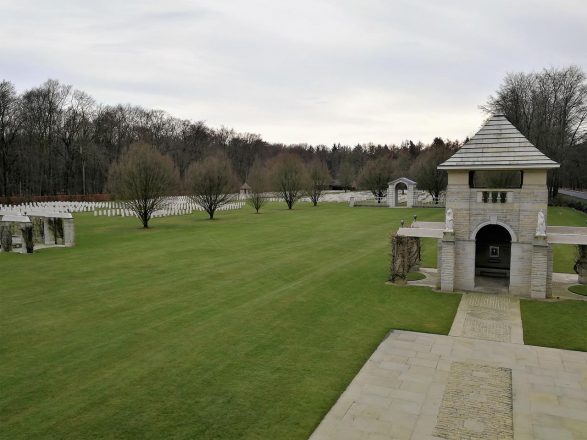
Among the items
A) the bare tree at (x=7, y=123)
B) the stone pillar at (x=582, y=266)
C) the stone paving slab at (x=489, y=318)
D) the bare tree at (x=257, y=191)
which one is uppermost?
the bare tree at (x=7, y=123)

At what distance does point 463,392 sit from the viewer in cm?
855

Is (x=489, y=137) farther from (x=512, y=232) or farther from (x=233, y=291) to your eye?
(x=233, y=291)

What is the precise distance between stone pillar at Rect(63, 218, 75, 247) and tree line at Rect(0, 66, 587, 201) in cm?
2515

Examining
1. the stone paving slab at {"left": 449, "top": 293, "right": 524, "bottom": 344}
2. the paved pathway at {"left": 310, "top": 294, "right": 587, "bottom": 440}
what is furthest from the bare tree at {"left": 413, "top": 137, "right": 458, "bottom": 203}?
the paved pathway at {"left": 310, "top": 294, "right": 587, "bottom": 440}

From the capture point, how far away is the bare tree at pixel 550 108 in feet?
166

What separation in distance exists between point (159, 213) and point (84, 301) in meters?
31.0

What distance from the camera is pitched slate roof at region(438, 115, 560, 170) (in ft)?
49.8

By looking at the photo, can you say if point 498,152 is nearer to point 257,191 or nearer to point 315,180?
point 257,191

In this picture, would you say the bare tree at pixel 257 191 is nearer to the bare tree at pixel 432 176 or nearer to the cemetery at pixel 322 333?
the bare tree at pixel 432 176

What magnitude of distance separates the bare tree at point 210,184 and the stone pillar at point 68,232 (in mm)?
17322

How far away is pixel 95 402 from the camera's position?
8117 mm

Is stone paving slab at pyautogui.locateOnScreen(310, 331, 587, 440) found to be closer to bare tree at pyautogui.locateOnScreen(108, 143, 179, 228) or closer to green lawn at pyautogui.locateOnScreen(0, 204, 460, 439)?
green lawn at pyautogui.locateOnScreen(0, 204, 460, 439)

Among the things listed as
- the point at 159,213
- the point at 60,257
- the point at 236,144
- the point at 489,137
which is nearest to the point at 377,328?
the point at 489,137

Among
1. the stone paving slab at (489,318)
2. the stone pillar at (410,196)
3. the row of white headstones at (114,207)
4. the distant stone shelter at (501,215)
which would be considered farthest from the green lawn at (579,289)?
the stone pillar at (410,196)
